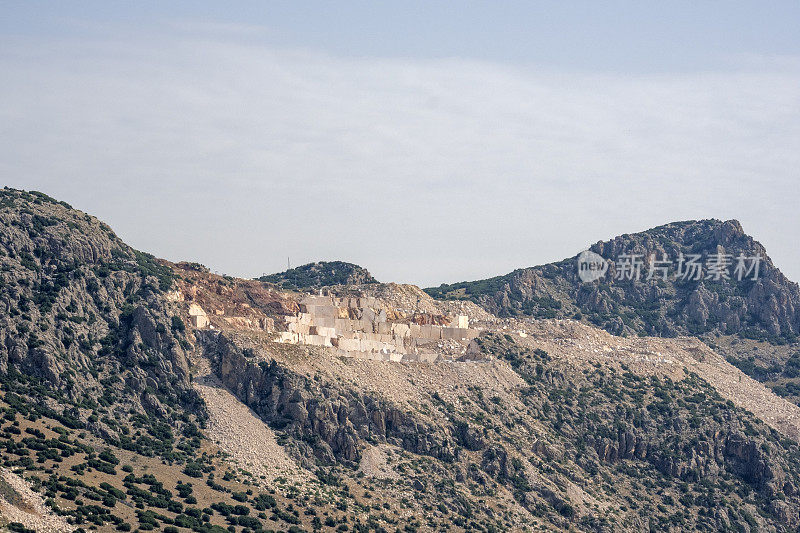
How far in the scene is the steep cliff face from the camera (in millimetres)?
136500

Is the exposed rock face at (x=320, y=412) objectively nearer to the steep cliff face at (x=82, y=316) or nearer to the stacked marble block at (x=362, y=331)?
the steep cliff face at (x=82, y=316)

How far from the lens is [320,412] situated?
145500 mm

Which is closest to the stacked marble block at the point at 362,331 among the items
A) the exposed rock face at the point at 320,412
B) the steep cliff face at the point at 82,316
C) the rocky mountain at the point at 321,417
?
the rocky mountain at the point at 321,417

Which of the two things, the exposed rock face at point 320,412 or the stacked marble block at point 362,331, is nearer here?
the exposed rock face at point 320,412

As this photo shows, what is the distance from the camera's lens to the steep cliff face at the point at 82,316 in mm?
136500

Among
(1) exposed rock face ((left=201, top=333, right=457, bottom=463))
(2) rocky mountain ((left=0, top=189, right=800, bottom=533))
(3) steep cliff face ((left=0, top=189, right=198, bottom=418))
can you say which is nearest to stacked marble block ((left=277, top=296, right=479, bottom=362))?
(2) rocky mountain ((left=0, top=189, right=800, bottom=533))

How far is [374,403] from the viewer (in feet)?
493

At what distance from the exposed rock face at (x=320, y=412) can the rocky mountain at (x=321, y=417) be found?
20cm

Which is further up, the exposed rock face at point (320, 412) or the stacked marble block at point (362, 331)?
the stacked marble block at point (362, 331)

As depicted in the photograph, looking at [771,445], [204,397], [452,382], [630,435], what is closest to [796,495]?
[771,445]

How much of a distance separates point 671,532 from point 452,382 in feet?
94.1

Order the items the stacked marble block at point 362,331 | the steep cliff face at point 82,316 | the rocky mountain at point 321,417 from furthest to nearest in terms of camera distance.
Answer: the stacked marble block at point 362,331
the steep cliff face at point 82,316
the rocky mountain at point 321,417

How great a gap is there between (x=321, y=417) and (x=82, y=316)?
25431 mm

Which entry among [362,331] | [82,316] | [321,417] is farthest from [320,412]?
[362,331]
